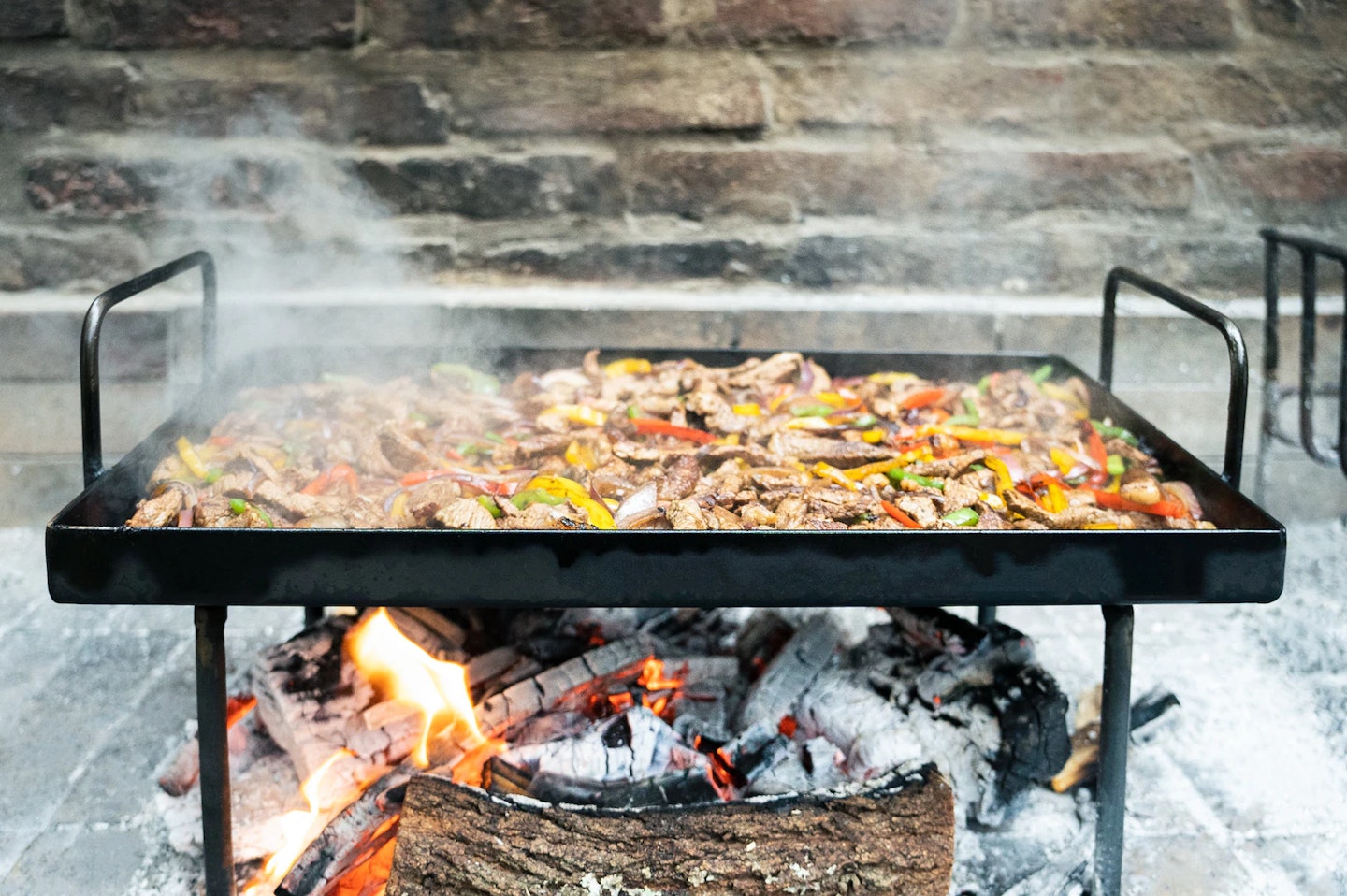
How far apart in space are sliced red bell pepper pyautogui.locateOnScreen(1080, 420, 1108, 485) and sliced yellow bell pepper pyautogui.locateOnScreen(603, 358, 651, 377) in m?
1.25

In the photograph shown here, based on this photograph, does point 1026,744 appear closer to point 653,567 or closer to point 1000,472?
point 1000,472

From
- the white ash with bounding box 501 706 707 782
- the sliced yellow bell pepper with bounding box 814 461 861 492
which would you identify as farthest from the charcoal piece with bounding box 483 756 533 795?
the sliced yellow bell pepper with bounding box 814 461 861 492

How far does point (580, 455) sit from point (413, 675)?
759 mm

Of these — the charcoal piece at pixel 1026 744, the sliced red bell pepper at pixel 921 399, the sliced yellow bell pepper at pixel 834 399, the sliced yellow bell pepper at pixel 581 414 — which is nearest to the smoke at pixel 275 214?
the sliced yellow bell pepper at pixel 581 414

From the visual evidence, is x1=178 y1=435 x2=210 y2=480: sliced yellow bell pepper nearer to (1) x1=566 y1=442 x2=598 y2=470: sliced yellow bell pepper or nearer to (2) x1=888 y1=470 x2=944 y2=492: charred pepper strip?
(1) x1=566 y1=442 x2=598 y2=470: sliced yellow bell pepper

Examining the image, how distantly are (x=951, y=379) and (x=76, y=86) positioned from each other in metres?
3.07

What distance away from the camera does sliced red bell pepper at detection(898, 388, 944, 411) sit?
3.08 metres

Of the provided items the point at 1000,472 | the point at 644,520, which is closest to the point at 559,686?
the point at 644,520

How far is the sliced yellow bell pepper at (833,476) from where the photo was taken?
250 cm

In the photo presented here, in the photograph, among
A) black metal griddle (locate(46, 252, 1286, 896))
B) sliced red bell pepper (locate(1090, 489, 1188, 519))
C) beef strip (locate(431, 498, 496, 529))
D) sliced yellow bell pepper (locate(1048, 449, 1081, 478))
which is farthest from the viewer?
sliced yellow bell pepper (locate(1048, 449, 1081, 478))

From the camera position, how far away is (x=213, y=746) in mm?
2230

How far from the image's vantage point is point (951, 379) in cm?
335

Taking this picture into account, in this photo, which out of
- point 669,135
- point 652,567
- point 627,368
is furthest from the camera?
point 669,135

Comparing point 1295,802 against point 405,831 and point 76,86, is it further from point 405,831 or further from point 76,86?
point 76,86
